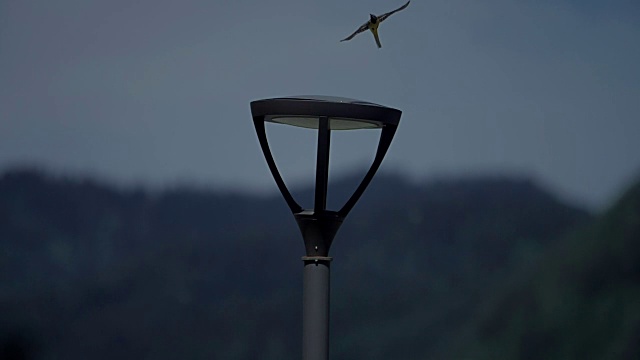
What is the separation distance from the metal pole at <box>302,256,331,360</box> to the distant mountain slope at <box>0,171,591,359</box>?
2.37 meters

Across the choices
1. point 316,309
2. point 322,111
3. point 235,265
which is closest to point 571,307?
point 235,265

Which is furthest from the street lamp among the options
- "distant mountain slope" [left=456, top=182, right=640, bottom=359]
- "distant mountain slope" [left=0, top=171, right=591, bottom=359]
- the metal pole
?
"distant mountain slope" [left=456, top=182, right=640, bottom=359]

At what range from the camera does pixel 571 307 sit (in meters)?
6.25

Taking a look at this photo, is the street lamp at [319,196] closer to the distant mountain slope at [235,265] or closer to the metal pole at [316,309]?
the metal pole at [316,309]

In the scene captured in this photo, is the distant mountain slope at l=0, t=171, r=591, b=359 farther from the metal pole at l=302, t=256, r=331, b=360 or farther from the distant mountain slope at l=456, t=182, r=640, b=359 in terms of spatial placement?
the metal pole at l=302, t=256, r=331, b=360

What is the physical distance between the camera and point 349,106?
3631 millimetres

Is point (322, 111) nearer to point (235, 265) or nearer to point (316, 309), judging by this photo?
point (316, 309)

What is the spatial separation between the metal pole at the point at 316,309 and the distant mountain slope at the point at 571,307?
259cm

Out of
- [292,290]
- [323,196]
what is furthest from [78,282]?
[323,196]

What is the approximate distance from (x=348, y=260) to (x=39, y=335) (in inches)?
68.6

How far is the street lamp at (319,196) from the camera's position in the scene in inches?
144

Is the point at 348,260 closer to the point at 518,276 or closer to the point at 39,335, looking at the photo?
the point at 518,276

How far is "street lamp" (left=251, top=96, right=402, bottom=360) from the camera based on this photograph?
365 centimetres

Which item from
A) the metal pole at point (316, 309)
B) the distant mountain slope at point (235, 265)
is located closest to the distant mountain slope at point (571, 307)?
the distant mountain slope at point (235, 265)
